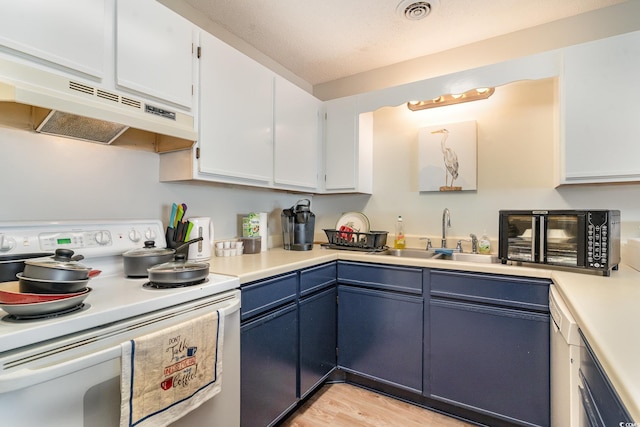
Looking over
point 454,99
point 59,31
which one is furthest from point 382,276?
point 59,31

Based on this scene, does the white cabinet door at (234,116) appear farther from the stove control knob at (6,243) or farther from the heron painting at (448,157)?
the heron painting at (448,157)

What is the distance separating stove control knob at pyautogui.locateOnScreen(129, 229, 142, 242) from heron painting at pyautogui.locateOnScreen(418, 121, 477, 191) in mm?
1994

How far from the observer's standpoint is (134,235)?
1444 millimetres

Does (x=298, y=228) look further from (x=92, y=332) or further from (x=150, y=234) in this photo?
(x=92, y=332)

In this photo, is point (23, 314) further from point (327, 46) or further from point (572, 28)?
point (572, 28)

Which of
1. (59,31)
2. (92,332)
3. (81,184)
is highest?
(59,31)

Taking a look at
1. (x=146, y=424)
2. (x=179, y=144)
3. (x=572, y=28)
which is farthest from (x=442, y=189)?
(x=146, y=424)

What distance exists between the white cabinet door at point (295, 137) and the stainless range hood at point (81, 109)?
28.6 inches

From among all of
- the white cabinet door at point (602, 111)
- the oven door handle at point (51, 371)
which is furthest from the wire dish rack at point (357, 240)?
the oven door handle at point (51, 371)

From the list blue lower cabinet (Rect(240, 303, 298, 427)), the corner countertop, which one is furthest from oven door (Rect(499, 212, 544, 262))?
blue lower cabinet (Rect(240, 303, 298, 427))

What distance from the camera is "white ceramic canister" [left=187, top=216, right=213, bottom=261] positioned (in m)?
1.67

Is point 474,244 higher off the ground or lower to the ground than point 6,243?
lower

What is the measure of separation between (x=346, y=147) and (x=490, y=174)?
1.11m

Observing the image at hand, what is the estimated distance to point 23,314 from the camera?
777 mm
